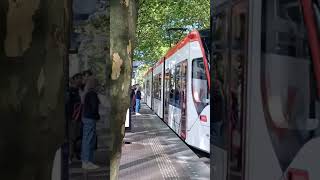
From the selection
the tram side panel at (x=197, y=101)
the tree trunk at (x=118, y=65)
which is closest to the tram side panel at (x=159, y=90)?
the tram side panel at (x=197, y=101)

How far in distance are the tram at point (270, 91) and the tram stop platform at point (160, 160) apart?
25.9ft

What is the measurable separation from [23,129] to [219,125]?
2.19 metres

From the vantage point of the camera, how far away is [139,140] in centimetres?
2053

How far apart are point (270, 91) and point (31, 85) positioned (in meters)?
Result: 1.46

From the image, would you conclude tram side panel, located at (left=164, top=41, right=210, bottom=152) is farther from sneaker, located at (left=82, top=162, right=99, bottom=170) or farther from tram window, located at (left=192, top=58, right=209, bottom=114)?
sneaker, located at (left=82, top=162, right=99, bottom=170)

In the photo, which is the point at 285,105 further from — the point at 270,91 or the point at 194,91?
the point at 194,91

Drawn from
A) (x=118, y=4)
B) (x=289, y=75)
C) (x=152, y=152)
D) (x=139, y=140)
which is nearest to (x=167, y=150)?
(x=152, y=152)

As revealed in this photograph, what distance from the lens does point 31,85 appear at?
7.63 ft

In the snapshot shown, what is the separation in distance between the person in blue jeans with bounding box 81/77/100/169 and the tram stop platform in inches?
201

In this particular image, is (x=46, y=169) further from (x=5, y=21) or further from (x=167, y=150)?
(x=167, y=150)

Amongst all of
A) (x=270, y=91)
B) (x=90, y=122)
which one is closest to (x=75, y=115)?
(x=90, y=122)

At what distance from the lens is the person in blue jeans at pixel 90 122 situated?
641 cm

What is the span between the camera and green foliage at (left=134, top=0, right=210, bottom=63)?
33.5 meters

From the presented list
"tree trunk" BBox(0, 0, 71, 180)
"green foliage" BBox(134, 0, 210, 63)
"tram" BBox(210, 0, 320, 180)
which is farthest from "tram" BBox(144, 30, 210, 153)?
"green foliage" BBox(134, 0, 210, 63)
